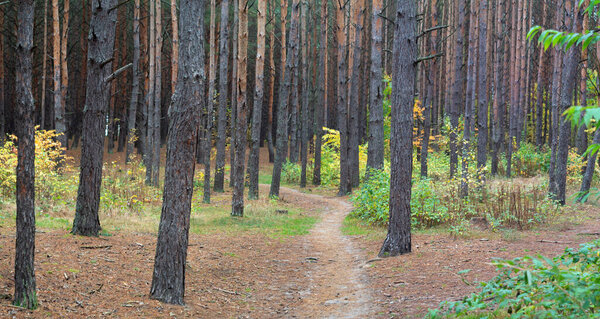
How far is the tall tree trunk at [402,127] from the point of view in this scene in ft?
28.5

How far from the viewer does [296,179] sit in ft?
95.6

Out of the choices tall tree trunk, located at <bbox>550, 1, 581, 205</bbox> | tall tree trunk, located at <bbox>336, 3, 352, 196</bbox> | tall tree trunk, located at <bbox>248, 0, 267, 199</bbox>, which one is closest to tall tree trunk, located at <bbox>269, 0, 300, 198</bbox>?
tall tree trunk, located at <bbox>248, 0, 267, 199</bbox>

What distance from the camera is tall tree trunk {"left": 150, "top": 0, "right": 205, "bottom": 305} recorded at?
6105mm

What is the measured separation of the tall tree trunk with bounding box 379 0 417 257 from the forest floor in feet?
1.74

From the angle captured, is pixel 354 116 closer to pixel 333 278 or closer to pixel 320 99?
pixel 320 99

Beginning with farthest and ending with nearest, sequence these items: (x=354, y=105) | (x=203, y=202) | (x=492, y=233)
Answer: (x=354, y=105), (x=203, y=202), (x=492, y=233)

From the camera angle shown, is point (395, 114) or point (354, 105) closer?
point (395, 114)

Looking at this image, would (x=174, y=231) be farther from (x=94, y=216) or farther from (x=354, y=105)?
(x=354, y=105)

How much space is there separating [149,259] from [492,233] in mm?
7385

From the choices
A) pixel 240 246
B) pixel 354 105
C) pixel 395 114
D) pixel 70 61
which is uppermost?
pixel 70 61

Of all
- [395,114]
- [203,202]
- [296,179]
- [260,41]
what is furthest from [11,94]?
[395,114]

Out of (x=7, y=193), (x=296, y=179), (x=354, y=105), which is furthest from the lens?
(x=296, y=179)

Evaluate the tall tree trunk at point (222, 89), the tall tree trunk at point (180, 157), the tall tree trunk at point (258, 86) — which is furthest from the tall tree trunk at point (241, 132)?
the tall tree trunk at point (180, 157)

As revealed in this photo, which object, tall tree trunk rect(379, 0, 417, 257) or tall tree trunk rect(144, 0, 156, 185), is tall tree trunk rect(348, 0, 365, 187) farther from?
tall tree trunk rect(379, 0, 417, 257)
